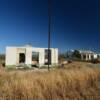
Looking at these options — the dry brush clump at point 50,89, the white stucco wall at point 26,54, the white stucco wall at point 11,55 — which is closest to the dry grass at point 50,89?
the dry brush clump at point 50,89

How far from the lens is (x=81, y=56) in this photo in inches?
2586

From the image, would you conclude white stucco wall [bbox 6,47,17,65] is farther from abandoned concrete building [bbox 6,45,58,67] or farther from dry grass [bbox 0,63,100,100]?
dry grass [bbox 0,63,100,100]

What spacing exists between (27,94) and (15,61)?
961 inches

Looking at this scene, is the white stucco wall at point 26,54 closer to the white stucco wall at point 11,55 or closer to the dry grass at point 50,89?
the white stucco wall at point 11,55

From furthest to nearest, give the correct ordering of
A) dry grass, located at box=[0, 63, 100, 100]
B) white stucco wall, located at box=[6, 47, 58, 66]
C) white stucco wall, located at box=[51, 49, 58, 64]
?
white stucco wall, located at box=[51, 49, 58, 64] < white stucco wall, located at box=[6, 47, 58, 66] < dry grass, located at box=[0, 63, 100, 100]

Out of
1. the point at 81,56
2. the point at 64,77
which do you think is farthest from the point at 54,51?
the point at 81,56

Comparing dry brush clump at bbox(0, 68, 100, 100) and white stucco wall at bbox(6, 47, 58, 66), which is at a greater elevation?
white stucco wall at bbox(6, 47, 58, 66)

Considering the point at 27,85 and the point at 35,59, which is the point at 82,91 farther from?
the point at 35,59

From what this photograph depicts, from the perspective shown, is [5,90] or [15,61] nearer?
[5,90]

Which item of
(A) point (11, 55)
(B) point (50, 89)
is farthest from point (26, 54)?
(B) point (50, 89)

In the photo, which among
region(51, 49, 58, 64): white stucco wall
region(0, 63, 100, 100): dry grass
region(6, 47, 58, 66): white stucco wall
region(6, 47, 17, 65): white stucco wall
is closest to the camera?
region(0, 63, 100, 100): dry grass

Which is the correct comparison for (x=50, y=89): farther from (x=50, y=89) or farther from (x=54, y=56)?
(x=54, y=56)

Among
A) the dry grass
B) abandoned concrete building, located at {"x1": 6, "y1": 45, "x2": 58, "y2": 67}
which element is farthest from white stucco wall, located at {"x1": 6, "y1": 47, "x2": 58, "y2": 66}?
the dry grass

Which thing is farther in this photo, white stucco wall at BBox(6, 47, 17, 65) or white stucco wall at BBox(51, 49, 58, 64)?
white stucco wall at BBox(51, 49, 58, 64)
